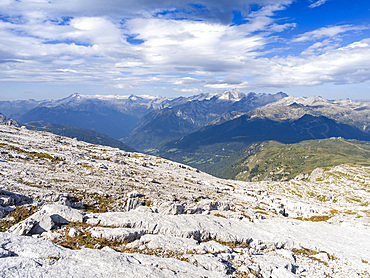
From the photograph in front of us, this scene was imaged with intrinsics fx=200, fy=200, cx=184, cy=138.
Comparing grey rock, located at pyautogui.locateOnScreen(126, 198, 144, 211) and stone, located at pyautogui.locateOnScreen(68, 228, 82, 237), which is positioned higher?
stone, located at pyautogui.locateOnScreen(68, 228, 82, 237)

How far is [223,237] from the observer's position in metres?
32.0

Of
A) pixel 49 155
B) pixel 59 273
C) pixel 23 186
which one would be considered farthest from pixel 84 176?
pixel 59 273

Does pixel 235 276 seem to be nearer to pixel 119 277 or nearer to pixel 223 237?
pixel 223 237

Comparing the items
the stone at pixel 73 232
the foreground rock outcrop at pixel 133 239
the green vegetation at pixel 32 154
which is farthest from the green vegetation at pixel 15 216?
the green vegetation at pixel 32 154

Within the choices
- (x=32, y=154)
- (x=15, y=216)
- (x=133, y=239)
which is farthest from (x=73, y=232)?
(x=32, y=154)

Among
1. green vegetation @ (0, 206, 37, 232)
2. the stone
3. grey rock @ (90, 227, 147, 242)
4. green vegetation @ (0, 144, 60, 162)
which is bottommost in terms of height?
grey rock @ (90, 227, 147, 242)

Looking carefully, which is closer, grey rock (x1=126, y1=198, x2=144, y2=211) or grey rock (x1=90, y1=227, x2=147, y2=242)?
grey rock (x1=90, y1=227, x2=147, y2=242)

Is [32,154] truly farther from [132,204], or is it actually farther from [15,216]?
[15,216]

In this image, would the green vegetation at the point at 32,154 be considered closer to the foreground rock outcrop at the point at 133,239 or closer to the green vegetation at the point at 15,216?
the foreground rock outcrop at the point at 133,239

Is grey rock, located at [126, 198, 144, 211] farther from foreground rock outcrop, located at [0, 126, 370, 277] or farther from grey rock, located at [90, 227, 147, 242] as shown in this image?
grey rock, located at [90, 227, 147, 242]

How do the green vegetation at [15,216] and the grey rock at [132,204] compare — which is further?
the grey rock at [132,204]

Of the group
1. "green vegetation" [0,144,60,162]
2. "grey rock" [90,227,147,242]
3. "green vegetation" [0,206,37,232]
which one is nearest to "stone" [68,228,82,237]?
"grey rock" [90,227,147,242]

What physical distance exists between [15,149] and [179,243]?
68373mm

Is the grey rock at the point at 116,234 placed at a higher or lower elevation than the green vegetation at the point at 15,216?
lower
